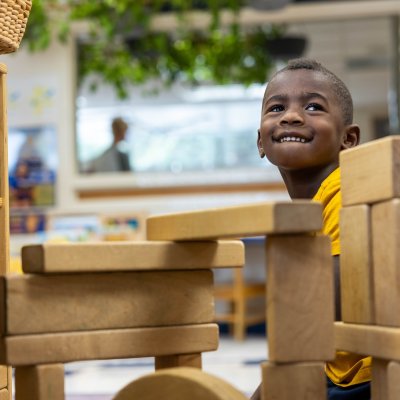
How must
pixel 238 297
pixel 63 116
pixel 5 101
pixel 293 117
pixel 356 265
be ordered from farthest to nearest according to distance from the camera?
pixel 63 116, pixel 238 297, pixel 5 101, pixel 293 117, pixel 356 265

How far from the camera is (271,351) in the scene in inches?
44.6

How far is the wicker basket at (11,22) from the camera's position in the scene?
201 cm

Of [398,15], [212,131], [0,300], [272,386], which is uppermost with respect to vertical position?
[398,15]

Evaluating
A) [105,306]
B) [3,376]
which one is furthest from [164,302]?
[3,376]

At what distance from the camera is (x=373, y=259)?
121cm

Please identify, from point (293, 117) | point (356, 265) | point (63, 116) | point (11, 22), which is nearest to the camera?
point (356, 265)

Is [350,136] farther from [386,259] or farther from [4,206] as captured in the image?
[4,206]

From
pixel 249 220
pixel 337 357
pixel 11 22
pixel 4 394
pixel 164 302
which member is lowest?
pixel 4 394

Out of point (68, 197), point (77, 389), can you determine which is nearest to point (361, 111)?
point (68, 197)

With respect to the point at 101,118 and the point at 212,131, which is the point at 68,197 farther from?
the point at 212,131

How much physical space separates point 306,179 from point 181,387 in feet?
1.74

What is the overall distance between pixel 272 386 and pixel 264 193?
20.3 ft

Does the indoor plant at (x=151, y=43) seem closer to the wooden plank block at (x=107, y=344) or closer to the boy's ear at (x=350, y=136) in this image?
the boy's ear at (x=350, y=136)

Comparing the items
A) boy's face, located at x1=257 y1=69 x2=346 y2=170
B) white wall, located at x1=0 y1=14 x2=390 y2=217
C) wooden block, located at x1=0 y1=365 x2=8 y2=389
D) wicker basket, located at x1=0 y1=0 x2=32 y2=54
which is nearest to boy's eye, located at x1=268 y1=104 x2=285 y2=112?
boy's face, located at x1=257 y1=69 x2=346 y2=170
